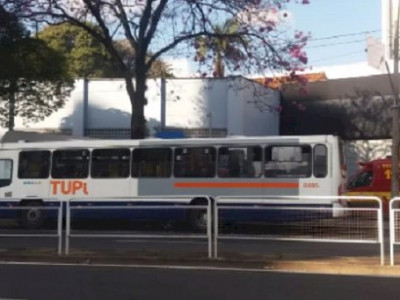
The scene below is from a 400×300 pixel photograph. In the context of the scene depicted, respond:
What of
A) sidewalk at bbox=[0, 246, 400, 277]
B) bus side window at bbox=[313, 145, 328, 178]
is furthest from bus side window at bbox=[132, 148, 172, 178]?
sidewalk at bbox=[0, 246, 400, 277]

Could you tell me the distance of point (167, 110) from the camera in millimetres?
34312

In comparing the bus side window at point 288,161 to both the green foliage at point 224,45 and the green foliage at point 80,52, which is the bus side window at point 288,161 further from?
the green foliage at point 80,52

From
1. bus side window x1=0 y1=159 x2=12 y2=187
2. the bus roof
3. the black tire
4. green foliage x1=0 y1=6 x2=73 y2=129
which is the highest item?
green foliage x1=0 y1=6 x2=73 y2=129

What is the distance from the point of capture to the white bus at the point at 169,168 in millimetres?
19859

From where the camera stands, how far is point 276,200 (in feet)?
44.0

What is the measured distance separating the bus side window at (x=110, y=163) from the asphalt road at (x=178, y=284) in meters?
9.46

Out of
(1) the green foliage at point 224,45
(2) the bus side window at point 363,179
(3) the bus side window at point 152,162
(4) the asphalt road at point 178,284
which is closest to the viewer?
(4) the asphalt road at point 178,284

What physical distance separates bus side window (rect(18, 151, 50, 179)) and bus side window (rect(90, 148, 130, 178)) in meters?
1.56

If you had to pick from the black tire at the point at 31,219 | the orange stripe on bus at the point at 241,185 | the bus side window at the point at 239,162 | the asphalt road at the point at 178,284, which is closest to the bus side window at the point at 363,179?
the orange stripe on bus at the point at 241,185

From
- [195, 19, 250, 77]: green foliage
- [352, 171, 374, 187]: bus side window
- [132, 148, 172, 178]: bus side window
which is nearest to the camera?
[132, 148, 172, 178]: bus side window

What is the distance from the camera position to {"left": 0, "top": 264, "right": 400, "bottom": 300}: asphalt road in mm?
9391

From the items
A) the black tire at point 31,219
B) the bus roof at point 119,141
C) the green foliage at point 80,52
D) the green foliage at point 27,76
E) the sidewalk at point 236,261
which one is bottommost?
the sidewalk at point 236,261

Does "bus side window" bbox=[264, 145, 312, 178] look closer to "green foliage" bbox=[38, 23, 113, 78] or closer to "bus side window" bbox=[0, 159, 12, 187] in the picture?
"bus side window" bbox=[0, 159, 12, 187]

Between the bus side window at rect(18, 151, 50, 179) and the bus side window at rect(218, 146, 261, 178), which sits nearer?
the bus side window at rect(218, 146, 261, 178)
